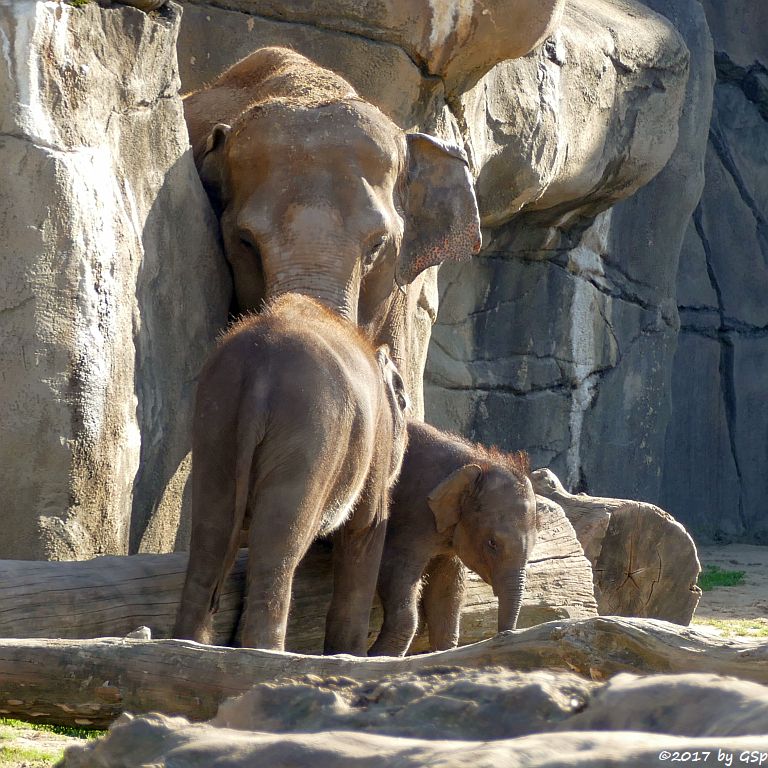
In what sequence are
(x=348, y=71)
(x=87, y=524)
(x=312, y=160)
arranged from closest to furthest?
(x=87, y=524) < (x=312, y=160) < (x=348, y=71)

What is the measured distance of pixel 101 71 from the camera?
4676 mm

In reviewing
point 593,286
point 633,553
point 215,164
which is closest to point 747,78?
point 593,286

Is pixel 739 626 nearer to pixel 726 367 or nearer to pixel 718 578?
pixel 718 578

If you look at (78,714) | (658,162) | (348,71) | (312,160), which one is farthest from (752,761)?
(658,162)

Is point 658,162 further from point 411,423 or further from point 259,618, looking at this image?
point 259,618

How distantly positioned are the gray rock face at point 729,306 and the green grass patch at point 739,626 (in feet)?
13.2

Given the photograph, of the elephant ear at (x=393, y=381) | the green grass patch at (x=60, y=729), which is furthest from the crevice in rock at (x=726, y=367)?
the green grass patch at (x=60, y=729)

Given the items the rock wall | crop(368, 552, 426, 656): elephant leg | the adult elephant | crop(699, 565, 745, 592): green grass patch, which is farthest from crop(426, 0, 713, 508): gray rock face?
crop(368, 552, 426, 656): elephant leg

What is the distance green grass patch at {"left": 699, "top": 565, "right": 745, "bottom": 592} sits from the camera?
9.95 metres

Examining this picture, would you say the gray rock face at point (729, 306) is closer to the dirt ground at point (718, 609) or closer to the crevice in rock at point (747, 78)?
the crevice in rock at point (747, 78)

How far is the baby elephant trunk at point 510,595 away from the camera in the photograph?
5.00 metres

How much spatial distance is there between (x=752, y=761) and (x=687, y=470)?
10.9 m

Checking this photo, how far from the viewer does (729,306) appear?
496 inches

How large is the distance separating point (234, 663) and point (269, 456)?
886 millimetres
